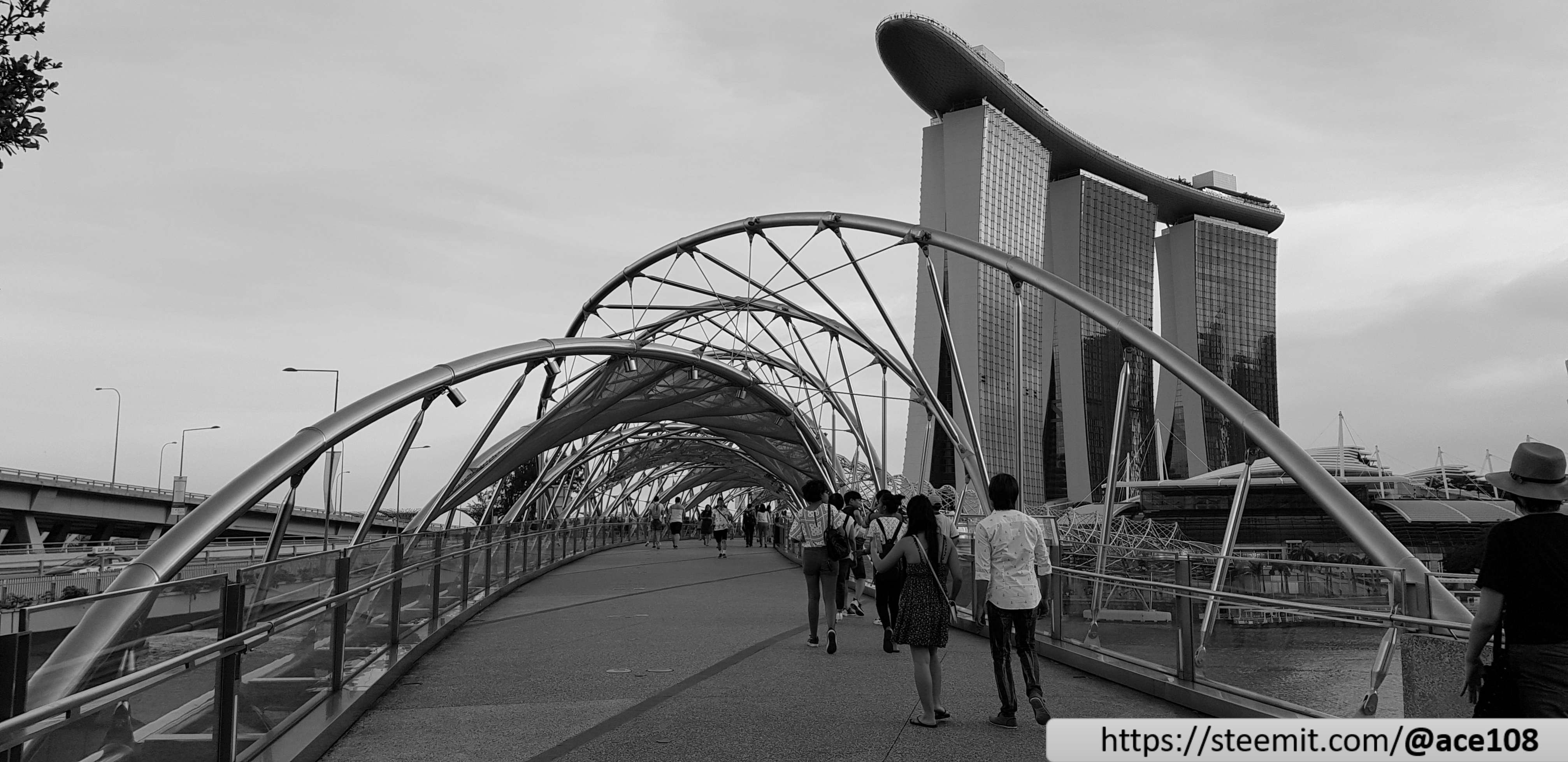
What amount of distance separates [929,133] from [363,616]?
11271 cm

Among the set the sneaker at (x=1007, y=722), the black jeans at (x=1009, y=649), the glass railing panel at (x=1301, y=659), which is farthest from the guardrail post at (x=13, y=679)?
the glass railing panel at (x=1301, y=659)

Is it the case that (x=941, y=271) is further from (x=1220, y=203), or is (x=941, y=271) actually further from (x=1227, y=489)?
(x=1220, y=203)

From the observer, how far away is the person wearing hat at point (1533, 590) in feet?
15.3

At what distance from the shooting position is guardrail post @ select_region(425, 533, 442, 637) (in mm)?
13242

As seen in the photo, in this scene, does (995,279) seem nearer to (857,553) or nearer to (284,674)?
(857,553)

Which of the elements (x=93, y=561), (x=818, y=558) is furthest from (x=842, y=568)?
(x=93, y=561)

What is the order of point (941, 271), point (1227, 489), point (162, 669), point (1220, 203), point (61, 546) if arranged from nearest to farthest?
point (162, 669) < point (61, 546) < point (1227, 489) < point (941, 271) < point (1220, 203)

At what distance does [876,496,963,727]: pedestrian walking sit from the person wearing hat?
3.80 meters

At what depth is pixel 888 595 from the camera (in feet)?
40.0

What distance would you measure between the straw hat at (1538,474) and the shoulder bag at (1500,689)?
0.58 meters

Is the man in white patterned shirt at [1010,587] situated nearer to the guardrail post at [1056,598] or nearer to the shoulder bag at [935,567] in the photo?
the shoulder bag at [935,567]

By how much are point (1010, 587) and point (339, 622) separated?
5.02m

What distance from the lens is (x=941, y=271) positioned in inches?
3691

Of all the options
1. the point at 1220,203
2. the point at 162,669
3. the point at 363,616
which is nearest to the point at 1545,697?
the point at 162,669
